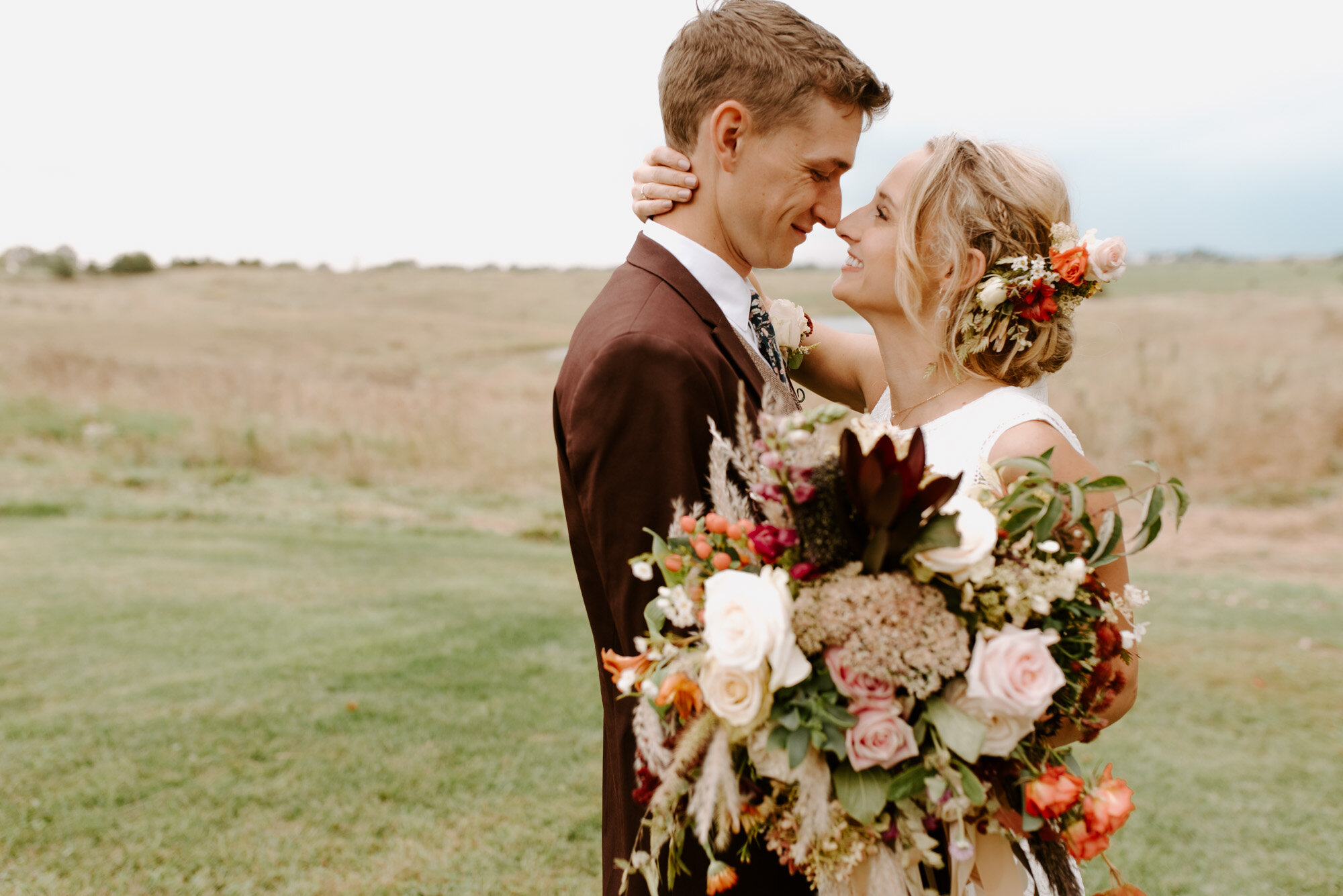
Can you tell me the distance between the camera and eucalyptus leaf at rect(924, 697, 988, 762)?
5.16ft

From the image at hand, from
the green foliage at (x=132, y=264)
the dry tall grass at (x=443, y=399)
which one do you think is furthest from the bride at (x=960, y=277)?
the green foliage at (x=132, y=264)

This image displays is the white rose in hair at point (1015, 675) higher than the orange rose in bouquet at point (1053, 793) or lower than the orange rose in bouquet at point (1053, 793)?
higher

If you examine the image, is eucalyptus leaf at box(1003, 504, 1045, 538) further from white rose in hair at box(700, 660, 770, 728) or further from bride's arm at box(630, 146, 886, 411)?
bride's arm at box(630, 146, 886, 411)

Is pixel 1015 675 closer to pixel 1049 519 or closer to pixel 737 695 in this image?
pixel 1049 519

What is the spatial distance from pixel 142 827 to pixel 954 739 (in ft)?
16.5

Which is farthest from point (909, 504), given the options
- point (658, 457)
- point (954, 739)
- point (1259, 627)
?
point (1259, 627)

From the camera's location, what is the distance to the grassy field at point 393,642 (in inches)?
197

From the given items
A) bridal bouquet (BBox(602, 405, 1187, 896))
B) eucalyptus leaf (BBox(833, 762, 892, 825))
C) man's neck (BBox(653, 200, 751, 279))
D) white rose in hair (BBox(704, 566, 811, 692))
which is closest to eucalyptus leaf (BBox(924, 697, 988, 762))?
bridal bouquet (BBox(602, 405, 1187, 896))

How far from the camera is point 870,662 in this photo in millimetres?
1552

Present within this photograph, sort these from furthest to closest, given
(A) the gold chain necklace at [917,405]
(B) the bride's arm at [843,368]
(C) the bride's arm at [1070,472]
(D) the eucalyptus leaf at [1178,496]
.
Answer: (B) the bride's arm at [843,368], (A) the gold chain necklace at [917,405], (C) the bride's arm at [1070,472], (D) the eucalyptus leaf at [1178,496]

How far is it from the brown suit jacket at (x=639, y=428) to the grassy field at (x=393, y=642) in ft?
9.77

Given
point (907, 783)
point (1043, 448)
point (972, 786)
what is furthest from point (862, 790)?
point (1043, 448)

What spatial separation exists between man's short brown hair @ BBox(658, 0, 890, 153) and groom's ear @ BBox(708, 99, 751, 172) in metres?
0.03

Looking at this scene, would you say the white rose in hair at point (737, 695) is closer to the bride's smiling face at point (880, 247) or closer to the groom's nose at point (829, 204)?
the bride's smiling face at point (880, 247)
